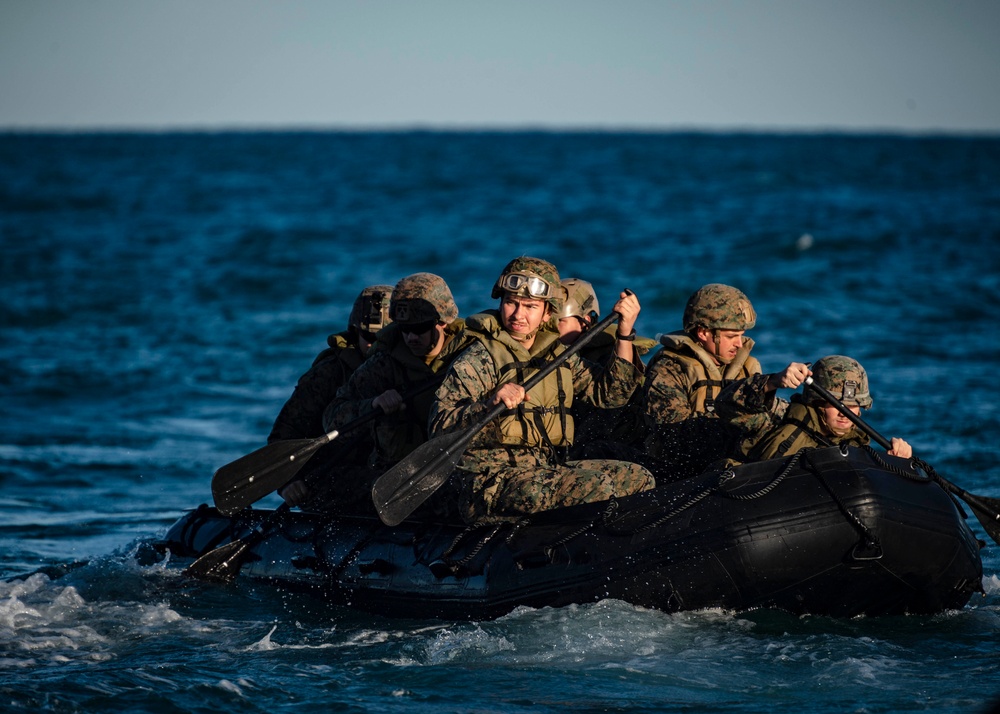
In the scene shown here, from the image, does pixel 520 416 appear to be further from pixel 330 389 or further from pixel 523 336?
pixel 330 389

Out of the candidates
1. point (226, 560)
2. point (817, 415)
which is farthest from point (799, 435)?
point (226, 560)

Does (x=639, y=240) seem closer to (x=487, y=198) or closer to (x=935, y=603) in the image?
(x=487, y=198)

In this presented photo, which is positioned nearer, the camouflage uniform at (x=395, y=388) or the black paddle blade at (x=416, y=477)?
the black paddle blade at (x=416, y=477)

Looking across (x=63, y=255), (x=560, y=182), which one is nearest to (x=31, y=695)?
(x=63, y=255)

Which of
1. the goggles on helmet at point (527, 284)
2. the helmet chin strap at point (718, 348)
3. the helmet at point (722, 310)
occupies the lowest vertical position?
the helmet chin strap at point (718, 348)

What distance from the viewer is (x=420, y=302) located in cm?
784

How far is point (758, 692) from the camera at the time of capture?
20.1ft

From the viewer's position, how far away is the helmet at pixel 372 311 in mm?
8508

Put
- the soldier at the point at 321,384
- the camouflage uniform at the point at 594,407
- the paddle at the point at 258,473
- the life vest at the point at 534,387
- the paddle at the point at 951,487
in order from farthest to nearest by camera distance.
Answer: the soldier at the point at 321,384
the paddle at the point at 258,473
the camouflage uniform at the point at 594,407
the life vest at the point at 534,387
the paddle at the point at 951,487

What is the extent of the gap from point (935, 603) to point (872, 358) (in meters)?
9.92

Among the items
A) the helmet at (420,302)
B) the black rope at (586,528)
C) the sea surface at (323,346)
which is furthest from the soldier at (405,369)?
the black rope at (586,528)

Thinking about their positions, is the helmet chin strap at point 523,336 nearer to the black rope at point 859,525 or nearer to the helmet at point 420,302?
the helmet at point 420,302

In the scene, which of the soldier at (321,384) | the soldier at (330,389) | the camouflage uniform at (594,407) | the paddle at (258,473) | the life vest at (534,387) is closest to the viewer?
the life vest at (534,387)

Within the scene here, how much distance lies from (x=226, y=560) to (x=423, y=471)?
2001 millimetres
